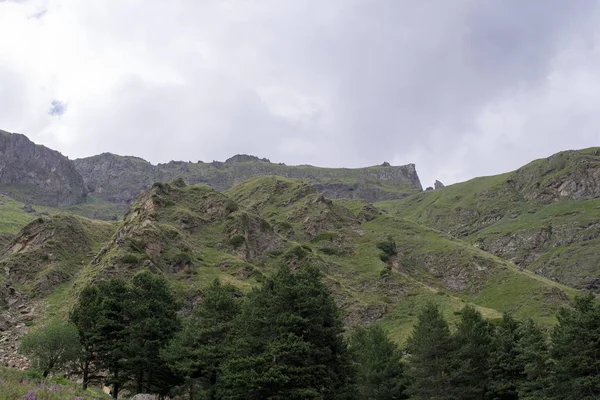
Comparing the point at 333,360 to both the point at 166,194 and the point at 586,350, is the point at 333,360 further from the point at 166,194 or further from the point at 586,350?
the point at 166,194

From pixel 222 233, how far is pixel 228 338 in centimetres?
6343

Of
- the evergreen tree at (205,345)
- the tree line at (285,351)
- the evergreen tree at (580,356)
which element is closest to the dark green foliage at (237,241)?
the tree line at (285,351)

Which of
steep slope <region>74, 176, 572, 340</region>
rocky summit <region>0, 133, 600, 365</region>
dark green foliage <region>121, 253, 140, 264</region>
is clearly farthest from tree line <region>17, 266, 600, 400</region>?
steep slope <region>74, 176, 572, 340</region>

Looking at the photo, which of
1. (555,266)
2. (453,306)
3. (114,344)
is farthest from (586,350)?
(555,266)

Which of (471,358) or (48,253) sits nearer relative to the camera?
(471,358)

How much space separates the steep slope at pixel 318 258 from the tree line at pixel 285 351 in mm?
27920

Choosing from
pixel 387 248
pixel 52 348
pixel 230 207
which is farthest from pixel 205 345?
pixel 387 248

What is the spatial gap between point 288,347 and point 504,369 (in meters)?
28.2

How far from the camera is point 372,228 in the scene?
150 meters

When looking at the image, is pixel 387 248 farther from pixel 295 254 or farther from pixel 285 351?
pixel 285 351

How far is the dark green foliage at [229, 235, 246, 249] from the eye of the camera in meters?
97.1

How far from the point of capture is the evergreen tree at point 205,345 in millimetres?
38125

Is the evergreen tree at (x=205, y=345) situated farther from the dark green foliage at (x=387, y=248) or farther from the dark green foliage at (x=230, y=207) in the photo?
the dark green foliage at (x=387, y=248)

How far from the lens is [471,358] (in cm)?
4769
